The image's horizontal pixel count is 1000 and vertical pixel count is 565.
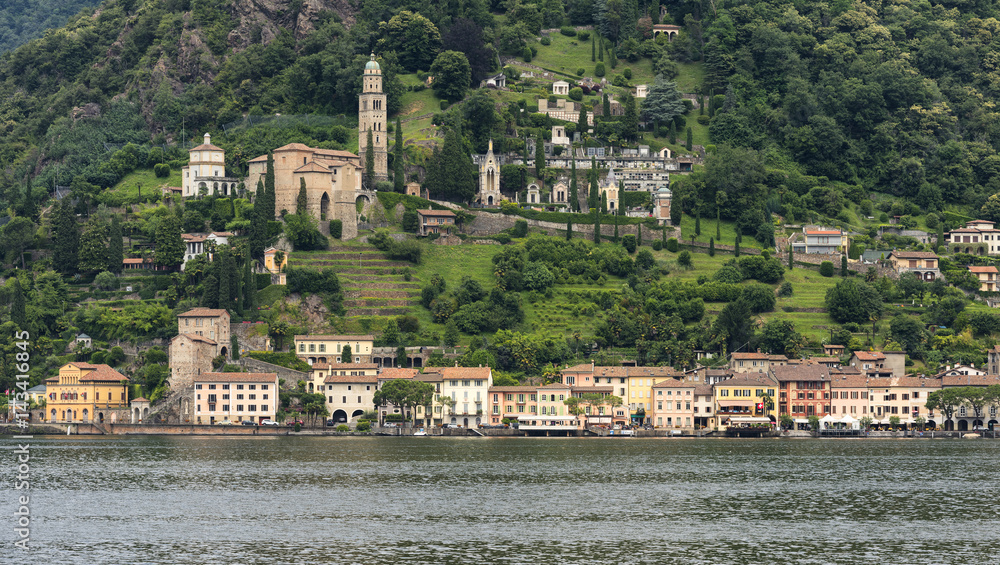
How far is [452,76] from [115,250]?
40.7 metres

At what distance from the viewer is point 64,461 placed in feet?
246

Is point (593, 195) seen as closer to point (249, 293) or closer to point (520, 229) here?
point (520, 229)

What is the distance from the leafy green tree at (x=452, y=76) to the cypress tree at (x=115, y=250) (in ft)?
126

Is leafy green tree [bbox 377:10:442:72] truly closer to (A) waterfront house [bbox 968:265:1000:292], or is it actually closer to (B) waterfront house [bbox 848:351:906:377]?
(A) waterfront house [bbox 968:265:1000:292]

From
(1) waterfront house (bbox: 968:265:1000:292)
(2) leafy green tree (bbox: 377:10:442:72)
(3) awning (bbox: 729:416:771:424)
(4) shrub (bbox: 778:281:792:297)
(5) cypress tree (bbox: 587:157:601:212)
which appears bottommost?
(3) awning (bbox: 729:416:771:424)

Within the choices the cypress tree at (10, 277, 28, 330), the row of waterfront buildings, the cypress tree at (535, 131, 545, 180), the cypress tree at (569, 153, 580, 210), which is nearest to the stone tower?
the cypress tree at (535, 131, 545, 180)

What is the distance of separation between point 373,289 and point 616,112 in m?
42.9

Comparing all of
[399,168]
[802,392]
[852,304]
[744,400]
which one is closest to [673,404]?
[744,400]

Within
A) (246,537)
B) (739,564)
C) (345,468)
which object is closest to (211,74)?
(345,468)

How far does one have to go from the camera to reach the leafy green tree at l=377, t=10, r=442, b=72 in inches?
5630

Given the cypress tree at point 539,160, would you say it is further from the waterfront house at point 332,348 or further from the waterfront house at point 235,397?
the waterfront house at point 235,397

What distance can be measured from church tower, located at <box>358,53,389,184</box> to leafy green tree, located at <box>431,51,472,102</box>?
10.00m

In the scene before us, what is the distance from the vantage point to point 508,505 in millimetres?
55656

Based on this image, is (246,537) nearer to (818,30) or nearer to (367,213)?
(367,213)
